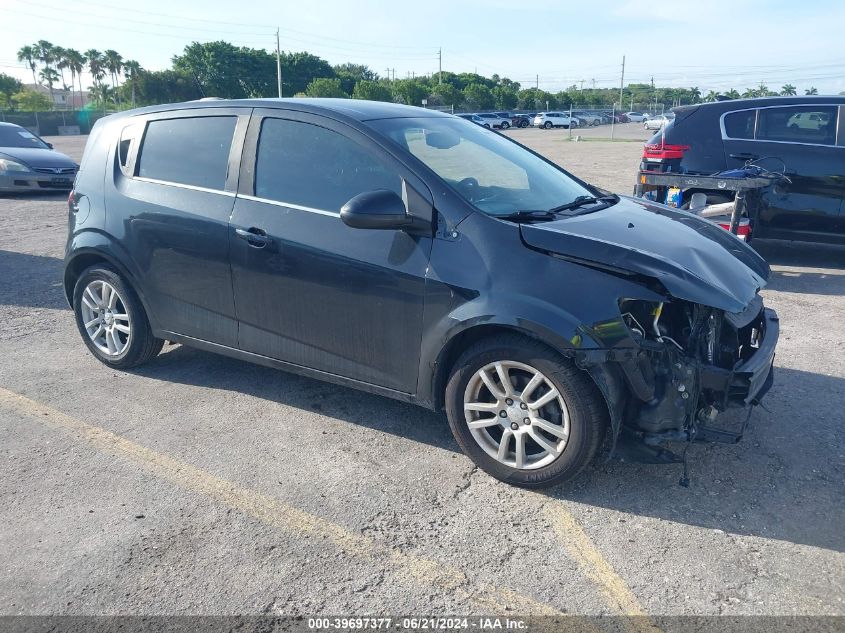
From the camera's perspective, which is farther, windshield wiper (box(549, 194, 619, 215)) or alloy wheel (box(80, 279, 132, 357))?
alloy wheel (box(80, 279, 132, 357))

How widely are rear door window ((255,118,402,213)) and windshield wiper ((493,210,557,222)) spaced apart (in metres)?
0.58

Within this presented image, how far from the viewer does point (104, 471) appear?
149 inches

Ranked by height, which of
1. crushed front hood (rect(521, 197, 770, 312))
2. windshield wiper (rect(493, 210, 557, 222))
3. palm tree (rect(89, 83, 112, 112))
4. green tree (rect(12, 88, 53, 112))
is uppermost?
palm tree (rect(89, 83, 112, 112))

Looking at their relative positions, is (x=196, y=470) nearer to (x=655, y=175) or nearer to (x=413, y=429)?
(x=413, y=429)

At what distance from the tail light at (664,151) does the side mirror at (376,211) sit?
17.9 feet

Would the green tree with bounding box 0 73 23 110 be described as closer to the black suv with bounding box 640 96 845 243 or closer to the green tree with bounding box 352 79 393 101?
the green tree with bounding box 352 79 393 101

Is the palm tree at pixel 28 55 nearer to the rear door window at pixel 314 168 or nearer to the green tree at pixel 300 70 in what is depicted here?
the green tree at pixel 300 70

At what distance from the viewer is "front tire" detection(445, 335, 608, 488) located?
3.34 metres

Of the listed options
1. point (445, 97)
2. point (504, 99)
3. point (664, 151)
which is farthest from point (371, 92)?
point (664, 151)

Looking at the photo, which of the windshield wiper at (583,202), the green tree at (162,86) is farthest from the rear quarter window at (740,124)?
the green tree at (162,86)

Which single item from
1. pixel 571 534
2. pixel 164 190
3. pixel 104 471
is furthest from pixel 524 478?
pixel 164 190

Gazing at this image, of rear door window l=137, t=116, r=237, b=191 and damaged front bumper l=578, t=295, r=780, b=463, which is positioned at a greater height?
rear door window l=137, t=116, r=237, b=191

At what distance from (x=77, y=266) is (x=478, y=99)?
248 ft

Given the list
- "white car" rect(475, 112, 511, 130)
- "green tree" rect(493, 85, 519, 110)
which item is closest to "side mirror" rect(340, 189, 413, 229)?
"white car" rect(475, 112, 511, 130)
